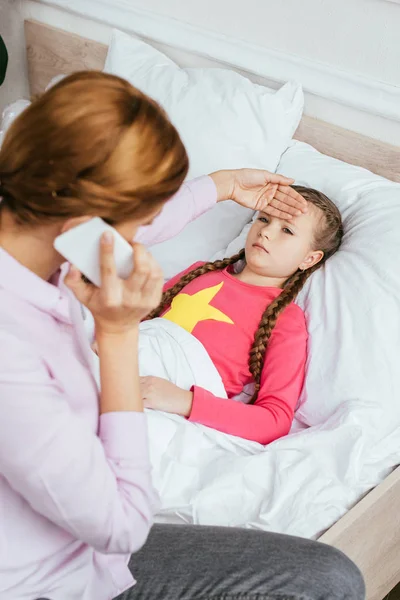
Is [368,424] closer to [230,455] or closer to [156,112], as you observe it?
[230,455]

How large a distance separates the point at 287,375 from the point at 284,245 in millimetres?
263

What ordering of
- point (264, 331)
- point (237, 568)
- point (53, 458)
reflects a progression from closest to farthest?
1. point (53, 458)
2. point (237, 568)
3. point (264, 331)

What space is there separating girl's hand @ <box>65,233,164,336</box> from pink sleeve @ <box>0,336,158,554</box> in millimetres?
83

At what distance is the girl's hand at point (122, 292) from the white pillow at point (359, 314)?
2.21 ft

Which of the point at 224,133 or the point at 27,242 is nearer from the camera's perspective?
the point at 27,242

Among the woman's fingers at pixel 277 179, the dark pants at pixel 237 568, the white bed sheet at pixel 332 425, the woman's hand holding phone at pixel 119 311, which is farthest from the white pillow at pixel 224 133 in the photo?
the woman's hand holding phone at pixel 119 311

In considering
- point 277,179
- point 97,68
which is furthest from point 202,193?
point 97,68

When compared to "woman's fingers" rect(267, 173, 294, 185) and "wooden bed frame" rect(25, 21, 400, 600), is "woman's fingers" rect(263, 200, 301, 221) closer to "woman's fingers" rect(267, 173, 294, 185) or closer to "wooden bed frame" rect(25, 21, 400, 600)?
"woman's fingers" rect(267, 173, 294, 185)

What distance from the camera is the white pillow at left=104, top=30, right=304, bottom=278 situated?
174 cm

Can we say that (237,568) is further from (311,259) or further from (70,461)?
(311,259)

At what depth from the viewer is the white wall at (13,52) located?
2437 mm

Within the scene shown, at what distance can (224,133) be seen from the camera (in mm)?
1750

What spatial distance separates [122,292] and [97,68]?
1.59 meters

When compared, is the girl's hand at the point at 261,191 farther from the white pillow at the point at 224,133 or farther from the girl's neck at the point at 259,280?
the white pillow at the point at 224,133
